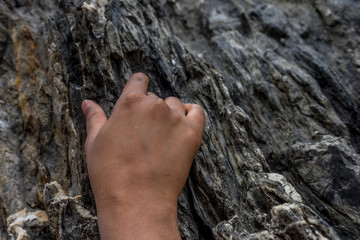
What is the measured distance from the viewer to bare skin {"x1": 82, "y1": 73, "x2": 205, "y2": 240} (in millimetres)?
2410

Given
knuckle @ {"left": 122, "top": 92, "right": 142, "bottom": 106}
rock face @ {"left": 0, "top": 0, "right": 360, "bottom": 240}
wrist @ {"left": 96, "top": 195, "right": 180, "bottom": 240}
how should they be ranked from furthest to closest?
rock face @ {"left": 0, "top": 0, "right": 360, "bottom": 240} → knuckle @ {"left": 122, "top": 92, "right": 142, "bottom": 106} → wrist @ {"left": 96, "top": 195, "right": 180, "bottom": 240}

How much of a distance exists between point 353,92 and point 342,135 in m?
0.84

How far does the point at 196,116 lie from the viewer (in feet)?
9.78

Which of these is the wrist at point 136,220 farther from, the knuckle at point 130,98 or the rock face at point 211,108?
the knuckle at point 130,98

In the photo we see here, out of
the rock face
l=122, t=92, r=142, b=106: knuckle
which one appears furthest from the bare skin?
the rock face

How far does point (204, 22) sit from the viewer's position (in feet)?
16.2

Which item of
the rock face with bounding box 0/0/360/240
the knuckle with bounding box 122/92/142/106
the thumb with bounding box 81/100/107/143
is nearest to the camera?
the knuckle with bounding box 122/92/142/106

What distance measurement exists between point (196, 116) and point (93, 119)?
1003mm

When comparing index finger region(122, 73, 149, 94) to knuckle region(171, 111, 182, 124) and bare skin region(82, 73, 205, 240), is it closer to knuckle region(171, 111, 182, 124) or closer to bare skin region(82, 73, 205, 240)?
bare skin region(82, 73, 205, 240)

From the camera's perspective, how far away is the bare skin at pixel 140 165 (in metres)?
2.41

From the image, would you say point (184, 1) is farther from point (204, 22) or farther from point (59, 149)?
point (59, 149)

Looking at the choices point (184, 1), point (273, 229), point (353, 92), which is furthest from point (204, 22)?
point (273, 229)

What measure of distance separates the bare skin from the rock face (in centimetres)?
55

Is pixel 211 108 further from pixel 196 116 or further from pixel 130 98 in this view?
pixel 130 98
